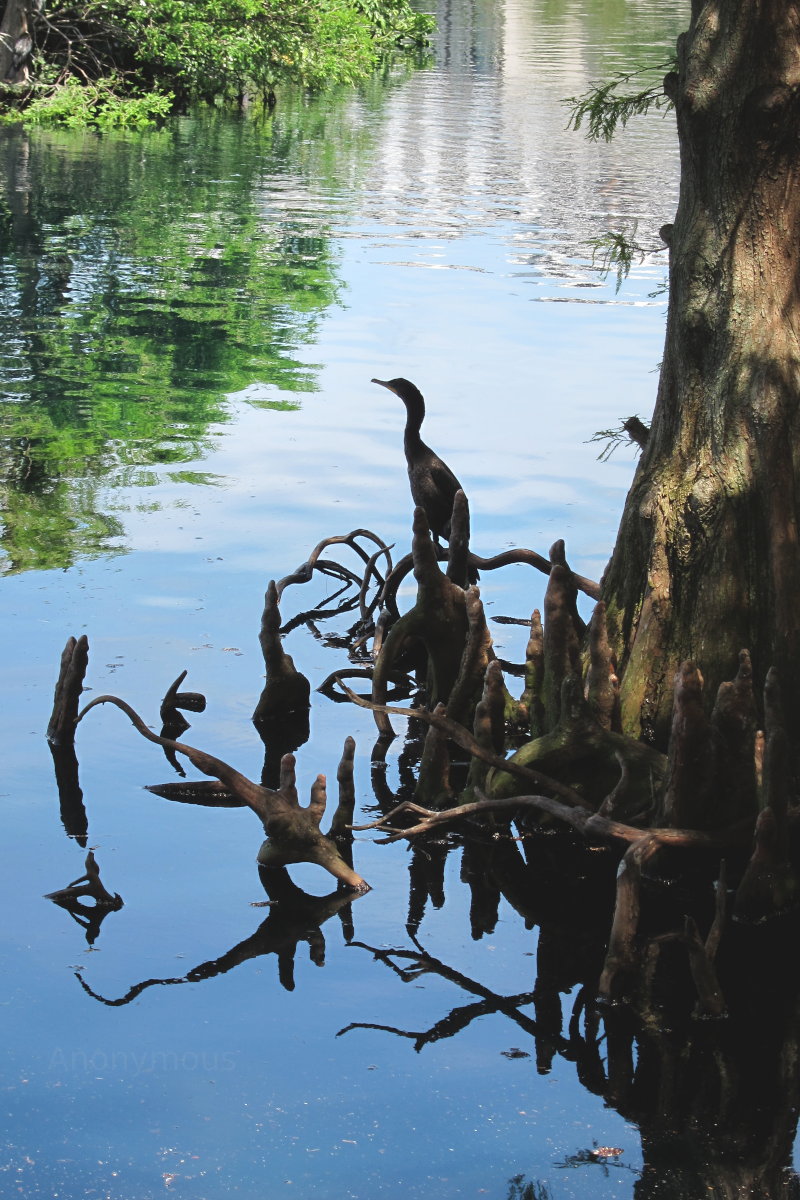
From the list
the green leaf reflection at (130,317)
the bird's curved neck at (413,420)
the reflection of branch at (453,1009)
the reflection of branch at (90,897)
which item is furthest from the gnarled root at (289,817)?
the green leaf reflection at (130,317)

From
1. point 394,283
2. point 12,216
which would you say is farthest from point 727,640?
point 12,216

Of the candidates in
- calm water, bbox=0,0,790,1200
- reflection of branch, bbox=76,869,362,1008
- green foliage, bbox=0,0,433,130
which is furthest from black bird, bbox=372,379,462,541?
green foliage, bbox=0,0,433,130

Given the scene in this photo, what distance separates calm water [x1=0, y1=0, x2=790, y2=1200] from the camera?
5207 mm

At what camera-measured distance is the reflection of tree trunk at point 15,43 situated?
42.0 meters

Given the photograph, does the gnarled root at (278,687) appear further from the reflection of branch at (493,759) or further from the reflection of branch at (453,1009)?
the reflection of branch at (453,1009)

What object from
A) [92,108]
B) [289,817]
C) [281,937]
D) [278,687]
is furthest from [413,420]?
[92,108]

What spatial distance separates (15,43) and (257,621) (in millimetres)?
36360

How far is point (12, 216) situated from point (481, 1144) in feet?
79.9

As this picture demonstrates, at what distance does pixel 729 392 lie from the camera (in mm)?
6867

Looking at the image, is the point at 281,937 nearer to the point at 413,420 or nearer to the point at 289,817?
the point at 289,817

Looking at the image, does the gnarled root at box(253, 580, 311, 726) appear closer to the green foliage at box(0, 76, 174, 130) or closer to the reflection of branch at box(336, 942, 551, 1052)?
the reflection of branch at box(336, 942, 551, 1052)

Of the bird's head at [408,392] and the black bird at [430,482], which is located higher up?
the bird's head at [408,392]

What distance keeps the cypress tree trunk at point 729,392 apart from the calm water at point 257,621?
1119 mm

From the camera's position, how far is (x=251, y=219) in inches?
1110
